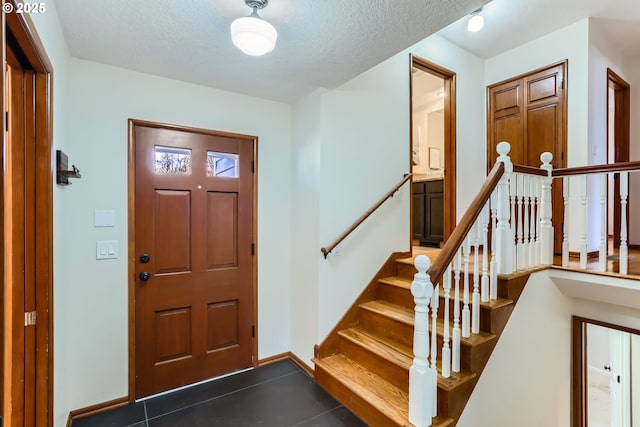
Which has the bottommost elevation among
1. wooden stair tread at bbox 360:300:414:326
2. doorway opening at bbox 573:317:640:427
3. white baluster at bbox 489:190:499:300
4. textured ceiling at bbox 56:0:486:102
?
doorway opening at bbox 573:317:640:427

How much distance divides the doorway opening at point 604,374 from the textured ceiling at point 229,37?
9.23 feet

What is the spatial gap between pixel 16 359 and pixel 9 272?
393 millimetres

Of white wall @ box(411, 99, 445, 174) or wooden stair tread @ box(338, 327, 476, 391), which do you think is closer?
wooden stair tread @ box(338, 327, 476, 391)

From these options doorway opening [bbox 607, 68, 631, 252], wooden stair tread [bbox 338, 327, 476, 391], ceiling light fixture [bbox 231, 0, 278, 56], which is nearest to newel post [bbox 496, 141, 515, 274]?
wooden stair tread [bbox 338, 327, 476, 391]

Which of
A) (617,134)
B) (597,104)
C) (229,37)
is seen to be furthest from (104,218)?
(617,134)

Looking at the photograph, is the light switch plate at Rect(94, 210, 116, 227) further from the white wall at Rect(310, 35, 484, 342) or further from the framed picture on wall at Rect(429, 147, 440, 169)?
the framed picture on wall at Rect(429, 147, 440, 169)

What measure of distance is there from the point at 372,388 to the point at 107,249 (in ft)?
6.88

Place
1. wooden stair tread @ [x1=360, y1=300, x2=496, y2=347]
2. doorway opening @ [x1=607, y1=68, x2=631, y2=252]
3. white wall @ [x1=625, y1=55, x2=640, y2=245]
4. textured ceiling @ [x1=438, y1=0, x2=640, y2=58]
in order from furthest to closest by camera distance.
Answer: white wall @ [x1=625, y1=55, x2=640, y2=245] < doorway opening @ [x1=607, y1=68, x2=631, y2=252] < textured ceiling @ [x1=438, y1=0, x2=640, y2=58] < wooden stair tread @ [x1=360, y1=300, x2=496, y2=347]

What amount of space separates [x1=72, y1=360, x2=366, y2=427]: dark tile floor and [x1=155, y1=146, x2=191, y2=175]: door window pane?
67.2 inches

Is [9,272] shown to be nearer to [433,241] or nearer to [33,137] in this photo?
[33,137]

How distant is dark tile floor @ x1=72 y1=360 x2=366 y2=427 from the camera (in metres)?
2.10

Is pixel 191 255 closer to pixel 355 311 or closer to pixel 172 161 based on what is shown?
pixel 172 161

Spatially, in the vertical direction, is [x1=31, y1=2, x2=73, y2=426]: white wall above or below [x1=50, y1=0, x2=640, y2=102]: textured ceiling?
below

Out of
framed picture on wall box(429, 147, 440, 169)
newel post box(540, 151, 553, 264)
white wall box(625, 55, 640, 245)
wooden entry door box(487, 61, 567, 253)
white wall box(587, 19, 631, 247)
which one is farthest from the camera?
framed picture on wall box(429, 147, 440, 169)
